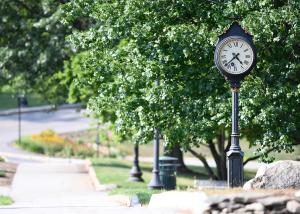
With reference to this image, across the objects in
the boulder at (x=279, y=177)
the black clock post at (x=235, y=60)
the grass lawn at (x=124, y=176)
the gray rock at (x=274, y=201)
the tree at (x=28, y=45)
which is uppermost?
the tree at (x=28, y=45)

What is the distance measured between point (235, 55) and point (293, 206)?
4.66 metres

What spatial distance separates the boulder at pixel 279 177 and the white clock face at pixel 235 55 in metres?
2.43

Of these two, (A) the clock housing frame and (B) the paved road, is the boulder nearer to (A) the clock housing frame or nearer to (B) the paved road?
(A) the clock housing frame

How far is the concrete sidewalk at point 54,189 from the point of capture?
51.7ft

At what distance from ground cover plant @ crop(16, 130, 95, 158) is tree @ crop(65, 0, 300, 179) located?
24.1 m

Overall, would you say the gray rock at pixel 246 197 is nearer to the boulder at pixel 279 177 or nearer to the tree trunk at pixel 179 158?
the boulder at pixel 279 177

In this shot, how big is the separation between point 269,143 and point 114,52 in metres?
4.53

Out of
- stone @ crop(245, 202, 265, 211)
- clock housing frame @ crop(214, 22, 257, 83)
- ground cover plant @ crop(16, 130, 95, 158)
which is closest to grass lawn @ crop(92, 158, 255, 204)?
ground cover plant @ crop(16, 130, 95, 158)

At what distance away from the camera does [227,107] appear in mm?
18719

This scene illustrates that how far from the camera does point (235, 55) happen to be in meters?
16.0

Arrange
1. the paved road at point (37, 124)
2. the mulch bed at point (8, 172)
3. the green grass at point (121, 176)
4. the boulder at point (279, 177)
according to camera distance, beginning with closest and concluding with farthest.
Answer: the boulder at point (279, 177)
the green grass at point (121, 176)
the mulch bed at point (8, 172)
the paved road at point (37, 124)

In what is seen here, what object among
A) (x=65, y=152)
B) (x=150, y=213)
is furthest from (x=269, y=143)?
(x=65, y=152)

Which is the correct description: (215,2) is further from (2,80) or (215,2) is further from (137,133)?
(2,80)

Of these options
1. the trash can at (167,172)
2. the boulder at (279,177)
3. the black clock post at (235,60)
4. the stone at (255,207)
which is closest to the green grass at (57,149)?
the trash can at (167,172)
